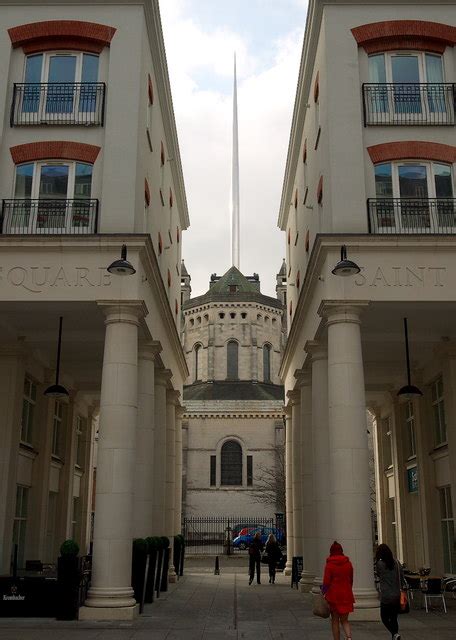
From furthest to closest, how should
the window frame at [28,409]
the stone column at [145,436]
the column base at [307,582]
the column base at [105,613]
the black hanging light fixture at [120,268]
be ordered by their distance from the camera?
the window frame at [28,409], the column base at [307,582], the stone column at [145,436], the black hanging light fixture at [120,268], the column base at [105,613]

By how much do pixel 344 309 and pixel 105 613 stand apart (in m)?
9.16

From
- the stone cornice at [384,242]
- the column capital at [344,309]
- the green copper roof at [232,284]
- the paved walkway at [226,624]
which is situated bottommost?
Result: the paved walkway at [226,624]

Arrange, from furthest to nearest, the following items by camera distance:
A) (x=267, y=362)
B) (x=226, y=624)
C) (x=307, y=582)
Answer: (x=267, y=362) → (x=307, y=582) → (x=226, y=624)

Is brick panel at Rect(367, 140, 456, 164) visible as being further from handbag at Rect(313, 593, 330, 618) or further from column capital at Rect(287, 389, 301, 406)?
handbag at Rect(313, 593, 330, 618)

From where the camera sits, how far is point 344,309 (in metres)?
18.1

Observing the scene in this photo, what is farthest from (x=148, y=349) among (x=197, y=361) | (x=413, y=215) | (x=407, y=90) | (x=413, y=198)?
(x=197, y=361)

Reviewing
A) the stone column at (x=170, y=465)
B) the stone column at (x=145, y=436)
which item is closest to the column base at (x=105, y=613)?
the stone column at (x=145, y=436)

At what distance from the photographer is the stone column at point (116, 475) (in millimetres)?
16188

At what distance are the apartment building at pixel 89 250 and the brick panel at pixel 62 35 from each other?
3 centimetres

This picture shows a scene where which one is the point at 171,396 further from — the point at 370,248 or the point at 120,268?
the point at 120,268

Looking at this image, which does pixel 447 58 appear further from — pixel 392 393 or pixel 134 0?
pixel 392 393

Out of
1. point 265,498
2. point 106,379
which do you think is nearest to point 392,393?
point 106,379

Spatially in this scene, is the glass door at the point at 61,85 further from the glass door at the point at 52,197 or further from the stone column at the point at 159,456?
the stone column at the point at 159,456

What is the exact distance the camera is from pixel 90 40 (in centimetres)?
2052
